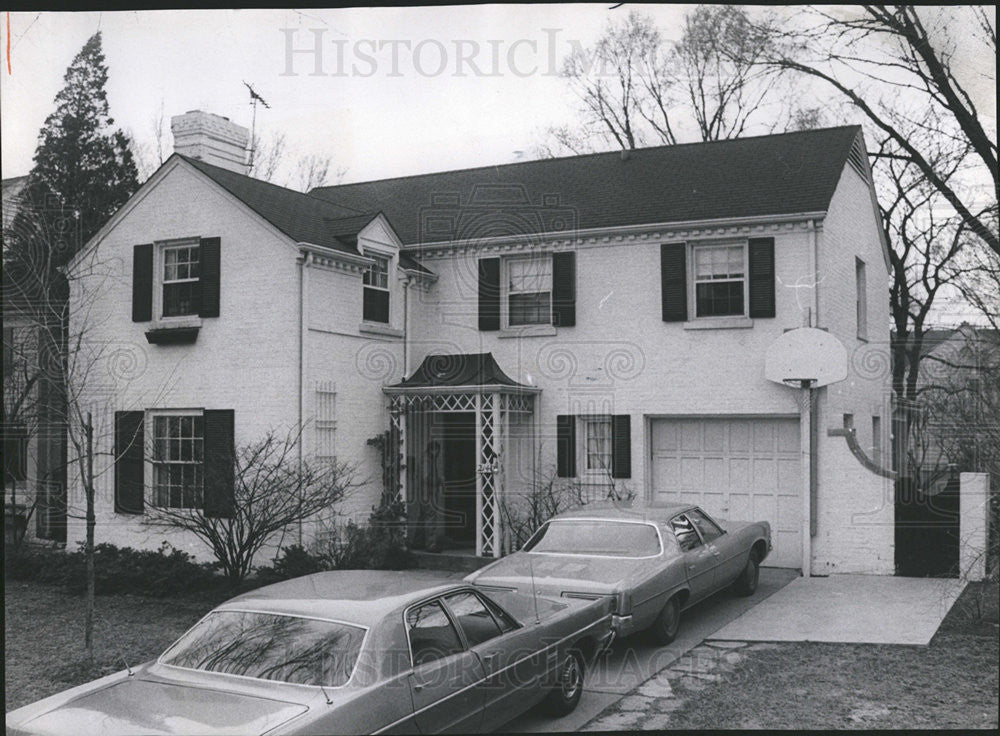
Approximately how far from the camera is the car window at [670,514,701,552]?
10.5m

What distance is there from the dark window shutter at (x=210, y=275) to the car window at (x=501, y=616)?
913cm

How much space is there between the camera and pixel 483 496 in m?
15.0

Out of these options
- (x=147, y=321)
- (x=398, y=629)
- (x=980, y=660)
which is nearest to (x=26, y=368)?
(x=147, y=321)

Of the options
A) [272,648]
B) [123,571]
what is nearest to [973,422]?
[272,648]

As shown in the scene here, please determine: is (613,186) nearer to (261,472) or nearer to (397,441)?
(397,441)

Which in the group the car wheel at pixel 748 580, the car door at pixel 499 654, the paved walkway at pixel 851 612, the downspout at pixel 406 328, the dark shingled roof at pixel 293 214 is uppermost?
the dark shingled roof at pixel 293 214

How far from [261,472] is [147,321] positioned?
3.75m

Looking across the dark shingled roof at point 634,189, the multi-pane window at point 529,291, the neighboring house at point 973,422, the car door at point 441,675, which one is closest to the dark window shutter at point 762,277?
the dark shingled roof at point 634,189

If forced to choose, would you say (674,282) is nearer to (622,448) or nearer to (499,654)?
(622,448)

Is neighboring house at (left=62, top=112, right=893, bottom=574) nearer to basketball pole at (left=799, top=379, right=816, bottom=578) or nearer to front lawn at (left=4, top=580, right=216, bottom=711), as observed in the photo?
basketball pole at (left=799, top=379, right=816, bottom=578)

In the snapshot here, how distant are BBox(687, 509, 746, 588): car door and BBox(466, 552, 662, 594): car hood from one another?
1.39 metres

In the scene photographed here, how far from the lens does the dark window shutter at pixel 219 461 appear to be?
12.9 metres

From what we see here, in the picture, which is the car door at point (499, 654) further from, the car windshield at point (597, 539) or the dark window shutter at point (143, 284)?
the dark window shutter at point (143, 284)

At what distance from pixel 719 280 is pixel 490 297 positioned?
3957 mm
